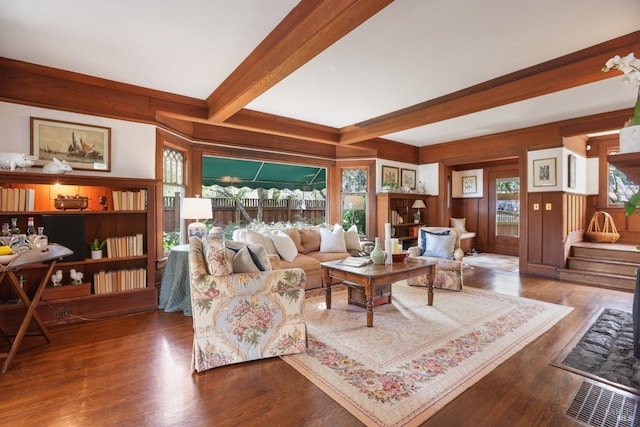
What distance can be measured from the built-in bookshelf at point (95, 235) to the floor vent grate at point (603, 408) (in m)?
3.98

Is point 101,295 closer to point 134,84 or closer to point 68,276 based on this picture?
point 68,276

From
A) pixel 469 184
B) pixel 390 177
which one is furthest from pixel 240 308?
pixel 469 184

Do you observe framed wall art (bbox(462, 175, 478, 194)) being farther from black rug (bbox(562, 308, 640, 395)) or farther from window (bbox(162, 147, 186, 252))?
window (bbox(162, 147, 186, 252))

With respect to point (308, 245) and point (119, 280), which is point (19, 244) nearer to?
point (119, 280)

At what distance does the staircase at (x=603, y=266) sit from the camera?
4.70 metres

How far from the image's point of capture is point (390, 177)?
21.5 feet

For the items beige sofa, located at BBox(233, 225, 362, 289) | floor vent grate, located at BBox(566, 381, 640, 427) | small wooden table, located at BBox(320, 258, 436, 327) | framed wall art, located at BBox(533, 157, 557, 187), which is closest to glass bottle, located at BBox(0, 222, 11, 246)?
→ beige sofa, located at BBox(233, 225, 362, 289)

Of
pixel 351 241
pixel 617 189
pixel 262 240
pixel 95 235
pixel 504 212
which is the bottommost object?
pixel 351 241

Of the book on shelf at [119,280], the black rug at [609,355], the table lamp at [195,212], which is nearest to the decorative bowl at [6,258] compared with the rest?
the book on shelf at [119,280]

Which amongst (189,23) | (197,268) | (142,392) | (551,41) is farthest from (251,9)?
(142,392)

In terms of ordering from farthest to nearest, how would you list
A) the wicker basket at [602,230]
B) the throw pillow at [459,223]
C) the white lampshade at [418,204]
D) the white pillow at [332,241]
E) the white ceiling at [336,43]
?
the throw pillow at [459,223]
the white lampshade at [418,204]
the wicker basket at [602,230]
the white pillow at [332,241]
the white ceiling at [336,43]

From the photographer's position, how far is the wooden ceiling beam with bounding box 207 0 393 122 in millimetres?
1980

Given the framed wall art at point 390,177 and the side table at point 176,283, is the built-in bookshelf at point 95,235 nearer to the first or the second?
the side table at point 176,283

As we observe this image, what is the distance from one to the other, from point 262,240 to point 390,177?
345 cm
